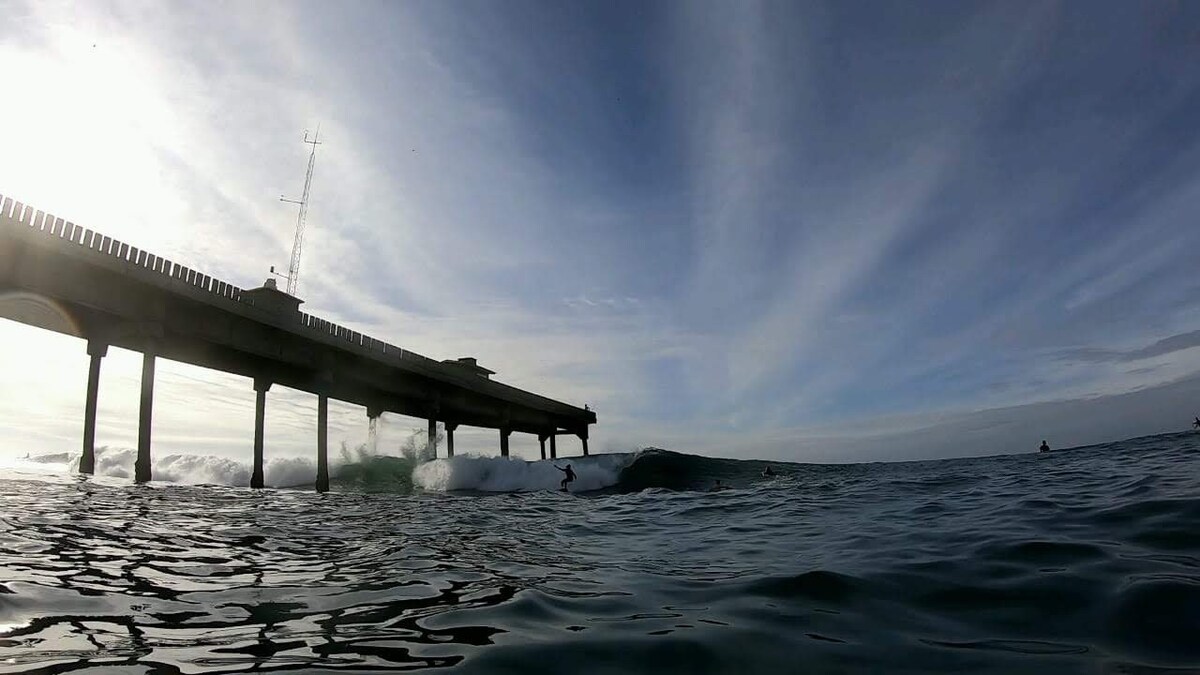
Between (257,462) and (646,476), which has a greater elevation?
(257,462)

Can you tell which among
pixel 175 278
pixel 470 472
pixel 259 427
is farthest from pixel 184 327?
pixel 470 472

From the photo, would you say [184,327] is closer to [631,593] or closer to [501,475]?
[501,475]

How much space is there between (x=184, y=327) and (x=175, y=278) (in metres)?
1.69

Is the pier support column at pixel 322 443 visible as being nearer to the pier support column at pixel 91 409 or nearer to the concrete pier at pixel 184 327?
the concrete pier at pixel 184 327

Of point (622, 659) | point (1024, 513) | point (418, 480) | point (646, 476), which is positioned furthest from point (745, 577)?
point (418, 480)

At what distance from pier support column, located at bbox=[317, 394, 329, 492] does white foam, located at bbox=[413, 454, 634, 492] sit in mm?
4969

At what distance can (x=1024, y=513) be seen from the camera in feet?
18.9

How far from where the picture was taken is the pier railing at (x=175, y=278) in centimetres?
1244

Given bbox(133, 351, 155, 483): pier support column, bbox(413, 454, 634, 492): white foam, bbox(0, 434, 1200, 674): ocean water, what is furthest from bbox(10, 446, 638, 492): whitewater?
bbox(0, 434, 1200, 674): ocean water

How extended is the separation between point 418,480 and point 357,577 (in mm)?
25604

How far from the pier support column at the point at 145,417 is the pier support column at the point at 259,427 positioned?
12.4ft

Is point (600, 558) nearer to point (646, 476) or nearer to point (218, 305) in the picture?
point (218, 305)

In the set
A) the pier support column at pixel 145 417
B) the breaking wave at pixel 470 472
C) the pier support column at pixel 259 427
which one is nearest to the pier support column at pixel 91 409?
the pier support column at pixel 145 417

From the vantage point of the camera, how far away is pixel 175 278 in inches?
595
